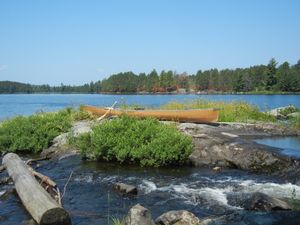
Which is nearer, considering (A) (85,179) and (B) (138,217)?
(B) (138,217)

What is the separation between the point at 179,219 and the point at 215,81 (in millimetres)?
145732

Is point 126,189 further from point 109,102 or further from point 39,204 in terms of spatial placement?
point 109,102

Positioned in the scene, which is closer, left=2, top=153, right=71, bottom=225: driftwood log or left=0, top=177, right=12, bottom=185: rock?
left=2, top=153, right=71, bottom=225: driftwood log

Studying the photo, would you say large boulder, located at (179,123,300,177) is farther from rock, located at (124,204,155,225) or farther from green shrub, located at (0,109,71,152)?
green shrub, located at (0,109,71,152)

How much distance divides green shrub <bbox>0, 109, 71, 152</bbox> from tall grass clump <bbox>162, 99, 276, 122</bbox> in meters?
10.4

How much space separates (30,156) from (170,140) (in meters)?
6.96

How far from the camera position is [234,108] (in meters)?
27.3

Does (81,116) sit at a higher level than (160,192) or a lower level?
higher

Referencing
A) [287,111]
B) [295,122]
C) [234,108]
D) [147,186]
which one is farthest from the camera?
[287,111]

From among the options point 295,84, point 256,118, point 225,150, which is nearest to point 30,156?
point 225,150

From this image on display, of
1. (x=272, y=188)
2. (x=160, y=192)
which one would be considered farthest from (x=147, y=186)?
(x=272, y=188)

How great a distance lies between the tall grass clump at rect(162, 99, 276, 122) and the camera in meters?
26.2

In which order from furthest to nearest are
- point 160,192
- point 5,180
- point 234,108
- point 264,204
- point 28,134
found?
point 234,108, point 28,134, point 5,180, point 160,192, point 264,204

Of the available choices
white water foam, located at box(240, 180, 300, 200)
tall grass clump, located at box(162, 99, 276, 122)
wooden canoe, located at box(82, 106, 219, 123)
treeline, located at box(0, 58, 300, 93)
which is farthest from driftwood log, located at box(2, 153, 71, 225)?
treeline, located at box(0, 58, 300, 93)
